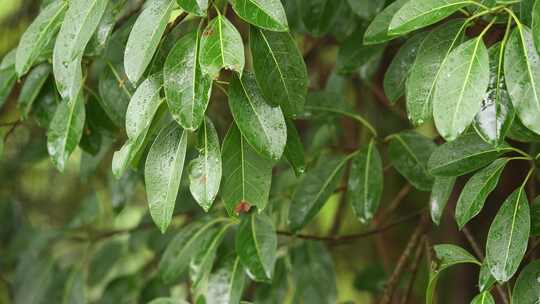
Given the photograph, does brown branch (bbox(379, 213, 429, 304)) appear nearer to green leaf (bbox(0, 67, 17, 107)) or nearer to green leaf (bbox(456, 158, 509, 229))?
green leaf (bbox(456, 158, 509, 229))

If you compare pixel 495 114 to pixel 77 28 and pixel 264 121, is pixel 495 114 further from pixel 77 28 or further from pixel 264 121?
pixel 77 28

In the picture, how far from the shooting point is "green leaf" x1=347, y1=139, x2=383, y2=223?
1264mm

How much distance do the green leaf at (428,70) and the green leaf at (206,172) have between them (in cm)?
20

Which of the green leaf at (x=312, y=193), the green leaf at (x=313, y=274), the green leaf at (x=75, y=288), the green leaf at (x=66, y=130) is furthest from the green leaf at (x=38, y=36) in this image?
the green leaf at (x=75, y=288)

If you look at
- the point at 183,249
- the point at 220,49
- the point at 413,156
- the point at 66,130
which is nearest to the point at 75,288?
the point at 183,249

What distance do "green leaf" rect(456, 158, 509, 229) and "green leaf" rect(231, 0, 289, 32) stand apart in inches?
10.8

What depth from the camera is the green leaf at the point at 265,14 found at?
2.81 feet

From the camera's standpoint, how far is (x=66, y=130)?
44.3 inches

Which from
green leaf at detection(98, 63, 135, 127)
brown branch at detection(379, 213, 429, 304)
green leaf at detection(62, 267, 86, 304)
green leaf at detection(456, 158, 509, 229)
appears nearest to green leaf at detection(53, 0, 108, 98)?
green leaf at detection(98, 63, 135, 127)

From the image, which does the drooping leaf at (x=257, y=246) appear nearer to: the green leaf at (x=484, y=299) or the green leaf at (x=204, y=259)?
the green leaf at (x=204, y=259)

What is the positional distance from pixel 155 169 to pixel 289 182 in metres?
0.74

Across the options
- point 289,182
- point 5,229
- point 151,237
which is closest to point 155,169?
point 289,182

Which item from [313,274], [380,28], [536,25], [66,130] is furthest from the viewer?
[313,274]

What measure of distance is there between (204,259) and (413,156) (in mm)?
336
